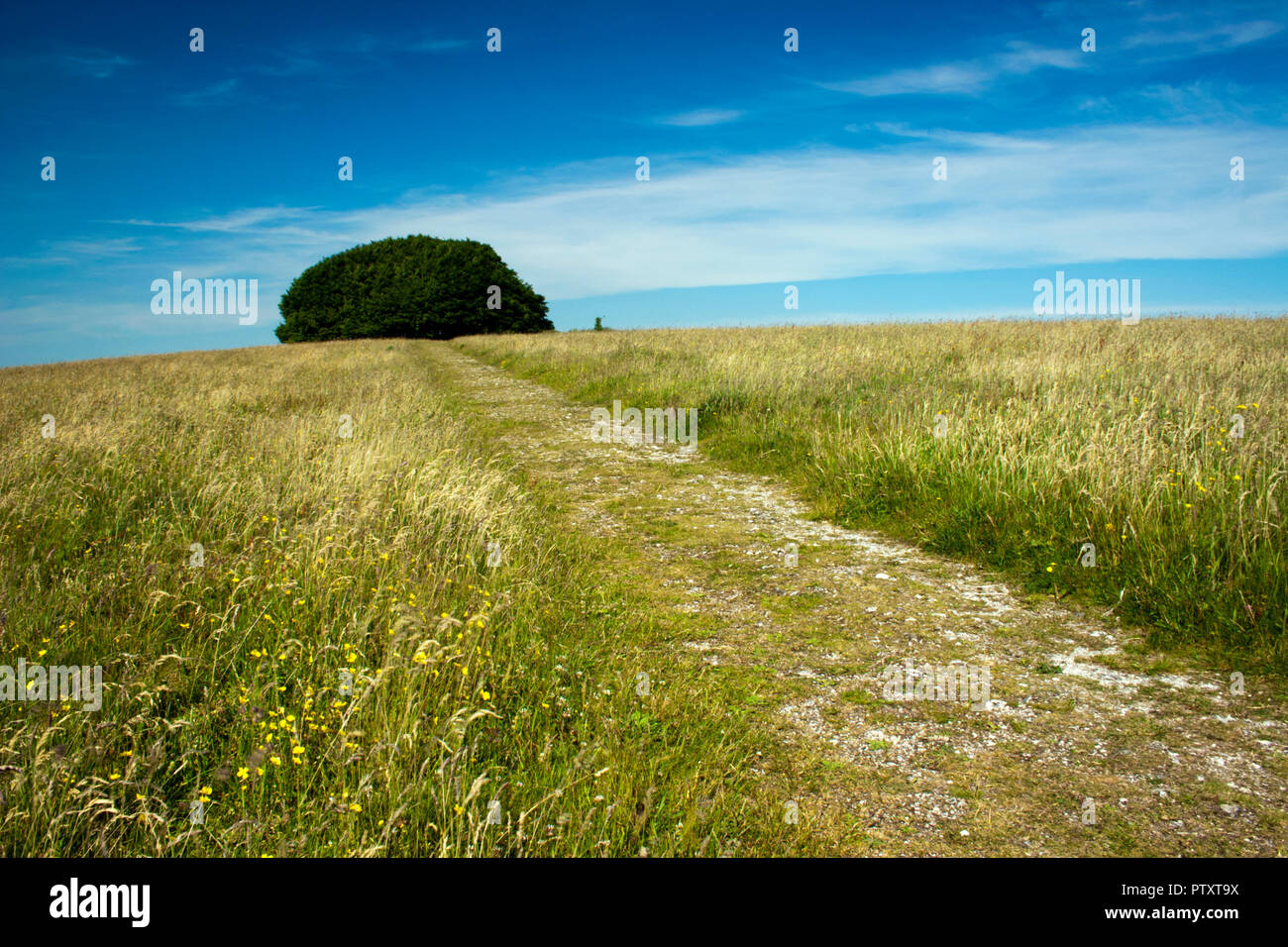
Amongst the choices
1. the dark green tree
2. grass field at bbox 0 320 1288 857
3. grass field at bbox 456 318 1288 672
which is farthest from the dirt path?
the dark green tree

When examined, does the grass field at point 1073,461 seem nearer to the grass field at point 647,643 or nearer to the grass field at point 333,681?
the grass field at point 647,643

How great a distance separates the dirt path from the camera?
271 centimetres

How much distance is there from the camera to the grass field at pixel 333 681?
256cm

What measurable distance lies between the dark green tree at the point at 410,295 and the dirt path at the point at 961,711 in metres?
58.5

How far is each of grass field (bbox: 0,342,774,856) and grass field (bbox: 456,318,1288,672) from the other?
3.11 m

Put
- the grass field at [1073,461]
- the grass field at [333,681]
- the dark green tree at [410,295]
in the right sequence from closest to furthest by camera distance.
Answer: the grass field at [333,681], the grass field at [1073,461], the dark green tree at [410,295]

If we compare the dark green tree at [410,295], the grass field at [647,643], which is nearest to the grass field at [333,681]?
the grass field at [647,643]

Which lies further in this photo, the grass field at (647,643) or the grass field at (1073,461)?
the grass field at (1073,461)

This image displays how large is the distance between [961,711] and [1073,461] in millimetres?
4039

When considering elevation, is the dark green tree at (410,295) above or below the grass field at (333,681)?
above

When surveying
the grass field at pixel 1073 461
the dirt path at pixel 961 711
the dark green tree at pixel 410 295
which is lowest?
the dirt path at pixel 961 711
